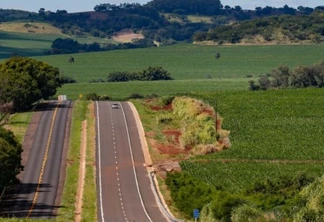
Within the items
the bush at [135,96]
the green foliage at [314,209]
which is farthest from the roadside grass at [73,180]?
the bush at [135,96]

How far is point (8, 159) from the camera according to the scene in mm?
78125

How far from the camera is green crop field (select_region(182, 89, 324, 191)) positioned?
282 feet

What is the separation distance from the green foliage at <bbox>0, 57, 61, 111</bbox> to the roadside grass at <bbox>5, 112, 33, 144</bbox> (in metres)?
2.20

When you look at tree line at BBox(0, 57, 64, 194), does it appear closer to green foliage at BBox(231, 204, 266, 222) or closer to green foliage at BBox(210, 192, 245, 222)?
green foliage at BBox(210, 192, 245, 222)

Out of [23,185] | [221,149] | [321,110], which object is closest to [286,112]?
[321,110]

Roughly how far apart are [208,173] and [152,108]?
4842 cm

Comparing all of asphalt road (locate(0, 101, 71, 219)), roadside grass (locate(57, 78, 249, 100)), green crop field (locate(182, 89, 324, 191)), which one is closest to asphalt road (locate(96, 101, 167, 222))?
asphalt road (locate(0, 101, 71, 219))

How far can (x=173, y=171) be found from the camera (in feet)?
290

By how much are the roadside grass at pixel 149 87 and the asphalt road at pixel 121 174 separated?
146ft

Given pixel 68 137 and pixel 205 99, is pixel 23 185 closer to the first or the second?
pixel 68 137

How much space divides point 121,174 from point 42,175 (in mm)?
7362

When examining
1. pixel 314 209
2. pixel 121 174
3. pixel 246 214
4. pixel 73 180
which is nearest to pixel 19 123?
pixel 121 174

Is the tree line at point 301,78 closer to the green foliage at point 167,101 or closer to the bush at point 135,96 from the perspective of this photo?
the bush at point 135,96

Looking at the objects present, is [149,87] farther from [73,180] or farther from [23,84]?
[73,180]
